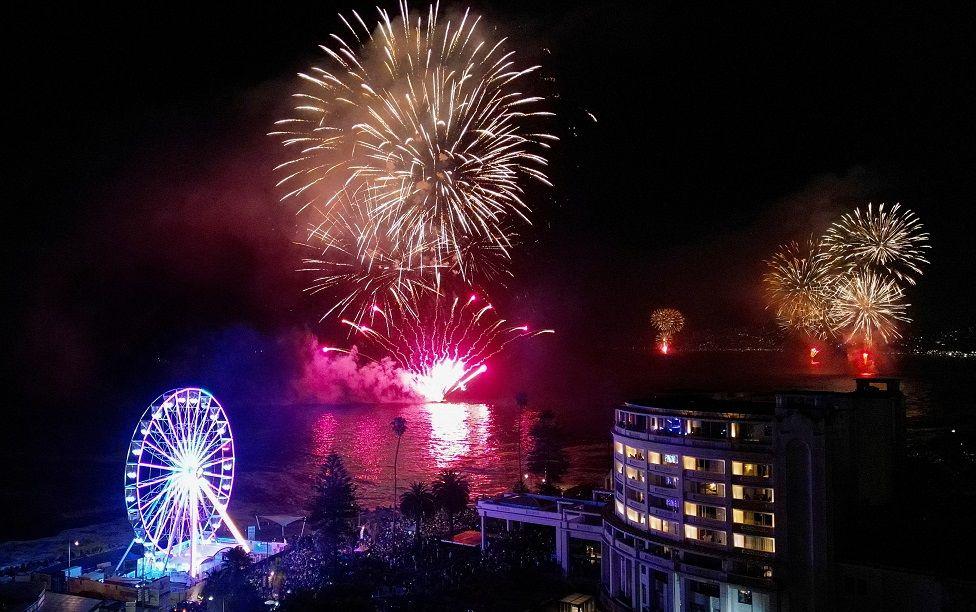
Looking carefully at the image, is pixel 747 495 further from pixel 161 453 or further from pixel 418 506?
pixel 161 453

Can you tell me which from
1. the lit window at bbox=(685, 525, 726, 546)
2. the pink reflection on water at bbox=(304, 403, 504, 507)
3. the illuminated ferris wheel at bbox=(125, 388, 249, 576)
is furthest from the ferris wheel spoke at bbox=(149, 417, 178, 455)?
the pink reflection on water at bbox=(304, 403, 504, 507)

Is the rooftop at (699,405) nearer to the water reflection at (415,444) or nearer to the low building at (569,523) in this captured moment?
the low building at (569,523)

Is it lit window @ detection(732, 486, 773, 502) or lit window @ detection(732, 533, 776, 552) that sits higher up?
lit window @ detection(732, 486, 773, 502)

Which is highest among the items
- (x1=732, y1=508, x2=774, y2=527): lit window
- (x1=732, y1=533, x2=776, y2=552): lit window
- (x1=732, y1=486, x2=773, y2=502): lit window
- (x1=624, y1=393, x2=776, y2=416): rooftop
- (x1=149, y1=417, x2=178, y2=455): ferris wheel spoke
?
(x1=624, y1=393, x2=776, y2=416): rooftop

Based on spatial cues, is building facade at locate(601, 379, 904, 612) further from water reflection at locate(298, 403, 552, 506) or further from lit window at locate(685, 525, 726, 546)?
water reflection at locate(298, 403, 552, 506)

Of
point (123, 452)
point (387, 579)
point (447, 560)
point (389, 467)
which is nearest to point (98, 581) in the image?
point (387, 579)
